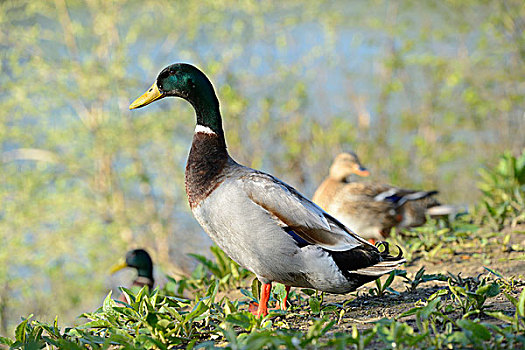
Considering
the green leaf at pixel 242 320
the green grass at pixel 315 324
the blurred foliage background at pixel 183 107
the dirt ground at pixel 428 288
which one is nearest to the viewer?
the green grass at pixel 315 324

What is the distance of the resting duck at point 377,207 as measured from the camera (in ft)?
16.6

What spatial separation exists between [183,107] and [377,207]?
5212 millimetres

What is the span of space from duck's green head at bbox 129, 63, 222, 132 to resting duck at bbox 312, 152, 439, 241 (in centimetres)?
235

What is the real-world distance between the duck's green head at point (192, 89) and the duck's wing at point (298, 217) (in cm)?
56

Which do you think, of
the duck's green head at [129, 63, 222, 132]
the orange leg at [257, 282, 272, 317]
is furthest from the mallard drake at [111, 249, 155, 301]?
the orange leg at [257, 282, 272, 317]

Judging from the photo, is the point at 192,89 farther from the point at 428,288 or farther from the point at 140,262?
the point at 140,262

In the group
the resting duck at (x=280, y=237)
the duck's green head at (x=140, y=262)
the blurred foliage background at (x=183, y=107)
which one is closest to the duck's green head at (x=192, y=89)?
the resting duck at (x=280, y=237)

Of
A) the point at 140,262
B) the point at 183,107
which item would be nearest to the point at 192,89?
the point at 140,262

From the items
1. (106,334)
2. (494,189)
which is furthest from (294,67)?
(106,334)

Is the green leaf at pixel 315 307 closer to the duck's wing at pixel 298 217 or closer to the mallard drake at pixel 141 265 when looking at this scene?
the duck's wing at pixel 298 217

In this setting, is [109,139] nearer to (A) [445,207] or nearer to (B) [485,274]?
(A) [445,207]

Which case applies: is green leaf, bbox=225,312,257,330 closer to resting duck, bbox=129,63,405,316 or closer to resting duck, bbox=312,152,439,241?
resting duck, bbox=129,63,405,316

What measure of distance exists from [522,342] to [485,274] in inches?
56.6

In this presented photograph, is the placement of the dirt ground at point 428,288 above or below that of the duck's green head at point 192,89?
below
